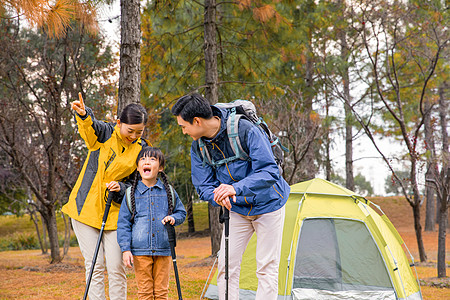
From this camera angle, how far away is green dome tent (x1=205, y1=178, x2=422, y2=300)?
4.58 meters

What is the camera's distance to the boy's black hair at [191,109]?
254 centimetres

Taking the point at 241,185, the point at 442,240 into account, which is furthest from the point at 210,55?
the point at 241,185

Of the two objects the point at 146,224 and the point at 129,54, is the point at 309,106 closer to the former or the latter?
the point at 129,54

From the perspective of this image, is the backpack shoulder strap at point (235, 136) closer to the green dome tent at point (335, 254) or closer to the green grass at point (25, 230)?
the green dome tent at point (335, 254)

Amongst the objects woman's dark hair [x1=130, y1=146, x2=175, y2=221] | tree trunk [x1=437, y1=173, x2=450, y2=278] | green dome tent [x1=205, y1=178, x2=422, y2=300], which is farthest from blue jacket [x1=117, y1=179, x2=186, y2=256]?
tree trunk [x1=437, y1=173, x2=450, y2=278]

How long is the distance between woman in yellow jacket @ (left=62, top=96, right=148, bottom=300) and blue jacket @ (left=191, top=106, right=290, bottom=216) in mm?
551

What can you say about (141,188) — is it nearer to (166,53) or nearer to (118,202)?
(118,202)

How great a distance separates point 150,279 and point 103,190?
690 millimetres

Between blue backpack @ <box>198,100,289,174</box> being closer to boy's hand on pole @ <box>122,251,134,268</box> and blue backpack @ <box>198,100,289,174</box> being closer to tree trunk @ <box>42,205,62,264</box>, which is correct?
boy's hand on pole @ <box>122,251,134,268</box>

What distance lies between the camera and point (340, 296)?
181 inches

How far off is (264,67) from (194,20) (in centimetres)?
221

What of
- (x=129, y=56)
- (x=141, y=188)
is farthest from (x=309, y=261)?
(x=129, y=56)

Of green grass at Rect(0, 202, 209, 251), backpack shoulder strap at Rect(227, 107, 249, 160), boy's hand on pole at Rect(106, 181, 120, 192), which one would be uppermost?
backpack shoulder strap at Rect(227, 107, 249, 160)

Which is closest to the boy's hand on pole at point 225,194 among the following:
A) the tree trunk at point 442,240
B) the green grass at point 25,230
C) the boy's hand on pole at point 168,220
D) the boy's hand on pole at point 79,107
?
the boy's hand on pole at point 168,220
